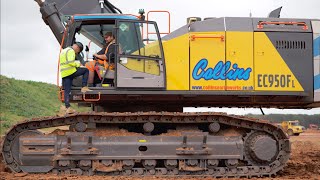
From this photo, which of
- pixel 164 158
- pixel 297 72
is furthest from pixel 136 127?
pixel 297 72

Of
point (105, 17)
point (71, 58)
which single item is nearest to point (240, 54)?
point (105, 17)

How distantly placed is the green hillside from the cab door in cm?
3375

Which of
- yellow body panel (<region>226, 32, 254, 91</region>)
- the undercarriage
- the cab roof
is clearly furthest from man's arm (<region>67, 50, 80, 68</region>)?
yellow body panel (<region>226, 32, 254, 91</region>)

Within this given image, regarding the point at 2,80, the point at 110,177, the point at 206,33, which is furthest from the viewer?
the point at 2,80

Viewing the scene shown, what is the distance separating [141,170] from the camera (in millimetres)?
12398

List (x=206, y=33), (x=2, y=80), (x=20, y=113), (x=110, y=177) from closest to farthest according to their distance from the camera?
(x=110, y=177), (x=206, y=33), (x=20, y=113), (x=2, y=80)

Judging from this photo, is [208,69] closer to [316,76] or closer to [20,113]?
[316,76]

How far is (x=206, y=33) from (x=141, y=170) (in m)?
3.74

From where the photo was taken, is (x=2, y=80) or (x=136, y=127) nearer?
(x=136, y=127)

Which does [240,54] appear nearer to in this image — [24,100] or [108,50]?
[108,50]

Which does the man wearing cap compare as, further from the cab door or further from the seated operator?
the cab door

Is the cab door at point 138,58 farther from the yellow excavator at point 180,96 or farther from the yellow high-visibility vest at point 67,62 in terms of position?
the yellow high-visibility vest at point 67,62

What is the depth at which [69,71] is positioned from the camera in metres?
12.7

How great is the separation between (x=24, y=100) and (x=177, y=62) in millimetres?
47418
